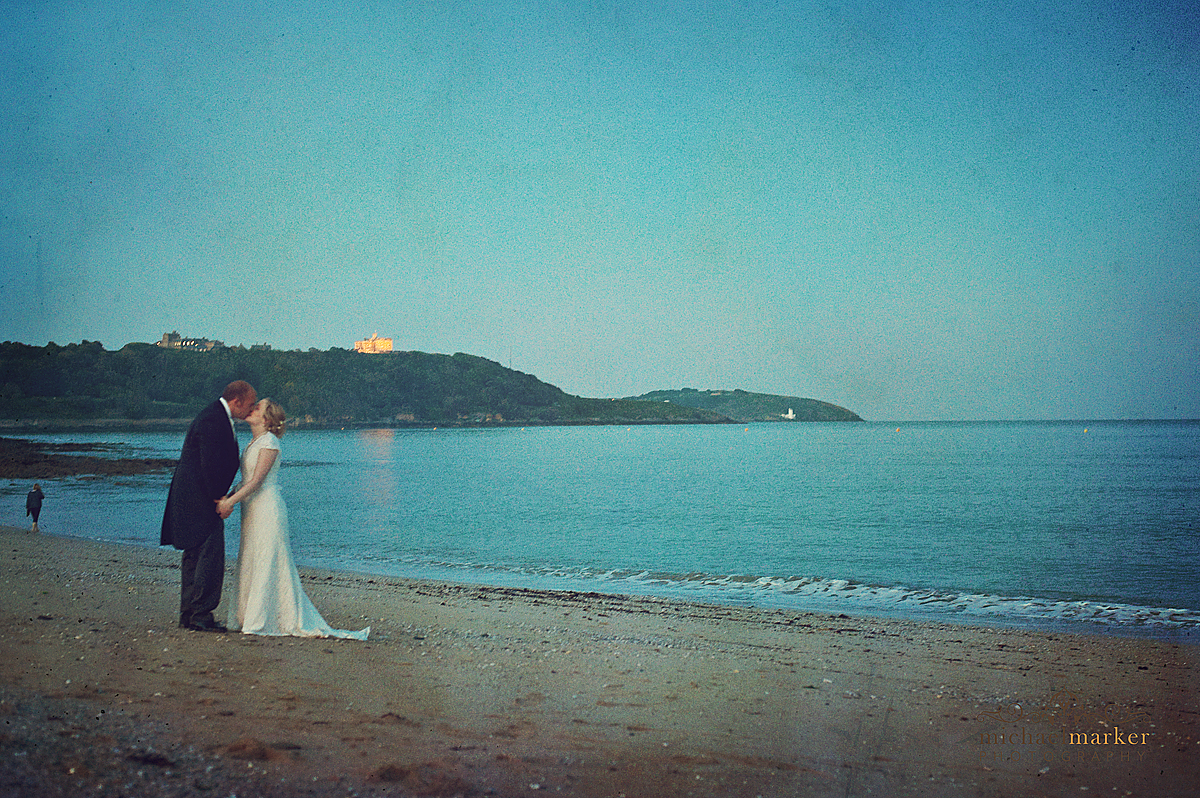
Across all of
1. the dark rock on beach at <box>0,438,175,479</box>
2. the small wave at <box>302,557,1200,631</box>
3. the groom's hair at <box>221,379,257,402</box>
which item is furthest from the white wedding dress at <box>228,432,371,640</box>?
the dark rock on beach at <box>0,438,175,479</box>

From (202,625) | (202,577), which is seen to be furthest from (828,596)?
(202,577)

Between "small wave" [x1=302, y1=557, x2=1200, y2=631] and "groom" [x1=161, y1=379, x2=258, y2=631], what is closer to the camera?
"groom" [x1=161, y1=379, x2=258, y2=631]

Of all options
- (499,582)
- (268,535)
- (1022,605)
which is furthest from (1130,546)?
(268,535)

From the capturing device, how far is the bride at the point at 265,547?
680cm

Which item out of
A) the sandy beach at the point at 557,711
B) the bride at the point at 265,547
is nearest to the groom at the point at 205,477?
the bride at the point at 265,547

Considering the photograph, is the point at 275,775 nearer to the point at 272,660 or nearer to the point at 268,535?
the point at 272,660

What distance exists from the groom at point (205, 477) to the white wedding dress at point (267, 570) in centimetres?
21

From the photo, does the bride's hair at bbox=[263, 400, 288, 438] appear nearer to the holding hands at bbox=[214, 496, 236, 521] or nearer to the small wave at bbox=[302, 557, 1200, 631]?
the holding hands at bbox=[214, 496, 236, 521]

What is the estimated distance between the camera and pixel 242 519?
22.8ft

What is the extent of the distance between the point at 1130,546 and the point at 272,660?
24.4 meters

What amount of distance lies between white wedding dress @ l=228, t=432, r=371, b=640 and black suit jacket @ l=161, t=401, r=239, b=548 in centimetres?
22

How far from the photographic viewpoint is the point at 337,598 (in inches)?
448

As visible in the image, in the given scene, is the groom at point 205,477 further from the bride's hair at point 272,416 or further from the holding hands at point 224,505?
the bride's hair at point 272,416

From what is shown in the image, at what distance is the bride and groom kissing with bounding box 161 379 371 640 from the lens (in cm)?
677
